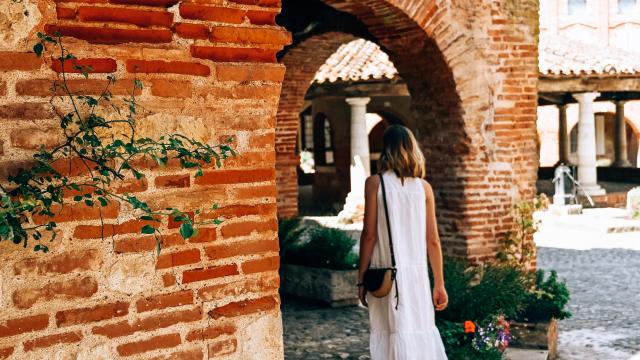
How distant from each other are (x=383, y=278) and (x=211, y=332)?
1.43 meters

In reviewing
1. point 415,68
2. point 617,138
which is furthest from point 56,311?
point 617,138

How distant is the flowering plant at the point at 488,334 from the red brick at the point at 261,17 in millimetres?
A: 3201

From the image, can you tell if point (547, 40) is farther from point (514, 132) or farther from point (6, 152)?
point (6, 152)

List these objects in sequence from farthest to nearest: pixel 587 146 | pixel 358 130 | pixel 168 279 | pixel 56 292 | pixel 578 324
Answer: pixel 587 146
pixel 358 130
pixel 578 324
pixel 168 279
pixel 56 292

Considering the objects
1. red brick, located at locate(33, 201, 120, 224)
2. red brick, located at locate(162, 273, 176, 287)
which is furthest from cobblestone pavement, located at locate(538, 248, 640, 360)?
red brick, located at locate(33, 201, 120, 224)

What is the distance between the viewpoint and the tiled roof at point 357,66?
16.7 meters

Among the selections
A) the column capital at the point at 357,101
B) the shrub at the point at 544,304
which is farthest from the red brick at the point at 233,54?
the column capital at the point at 357,101

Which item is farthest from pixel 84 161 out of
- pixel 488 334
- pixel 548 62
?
pixel 548 62

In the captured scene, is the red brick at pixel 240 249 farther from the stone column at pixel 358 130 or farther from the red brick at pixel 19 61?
the stone column at pixel 358 130

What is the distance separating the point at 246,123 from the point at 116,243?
0.65 m

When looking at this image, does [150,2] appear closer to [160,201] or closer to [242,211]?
[160,201]

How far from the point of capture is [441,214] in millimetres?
7668

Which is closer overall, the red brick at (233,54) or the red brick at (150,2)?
the red brick at (150,2)

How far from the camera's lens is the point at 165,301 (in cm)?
276
